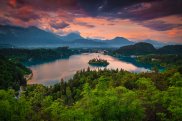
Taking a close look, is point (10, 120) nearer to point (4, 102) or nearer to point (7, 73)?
point (4, 102)

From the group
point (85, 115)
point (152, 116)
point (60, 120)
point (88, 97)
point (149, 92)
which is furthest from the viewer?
point (149, 92)

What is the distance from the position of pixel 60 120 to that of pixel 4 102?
4.86 metres

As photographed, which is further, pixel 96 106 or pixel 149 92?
A: pixel 149 92

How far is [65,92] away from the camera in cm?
6694

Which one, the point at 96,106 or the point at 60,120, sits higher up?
the point at 96,106

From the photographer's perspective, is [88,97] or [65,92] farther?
[65,92]

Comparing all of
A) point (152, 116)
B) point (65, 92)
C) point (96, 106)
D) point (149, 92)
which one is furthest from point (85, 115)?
point (65, 92)

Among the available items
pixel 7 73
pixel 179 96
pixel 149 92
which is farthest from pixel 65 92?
pixel 179 96

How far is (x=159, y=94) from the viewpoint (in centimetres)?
2269

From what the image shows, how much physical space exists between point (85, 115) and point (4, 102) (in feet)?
22.4

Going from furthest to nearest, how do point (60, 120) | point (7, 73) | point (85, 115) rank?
1. point (7, 73)
2. point (60, 120)
3. point (85, 115)

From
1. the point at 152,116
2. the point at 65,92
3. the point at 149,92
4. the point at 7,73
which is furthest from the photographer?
the point at 7,73

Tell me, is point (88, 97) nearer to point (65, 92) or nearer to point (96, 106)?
point (96, 106)

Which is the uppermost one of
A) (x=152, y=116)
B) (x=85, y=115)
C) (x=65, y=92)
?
(x=85, y=115)
